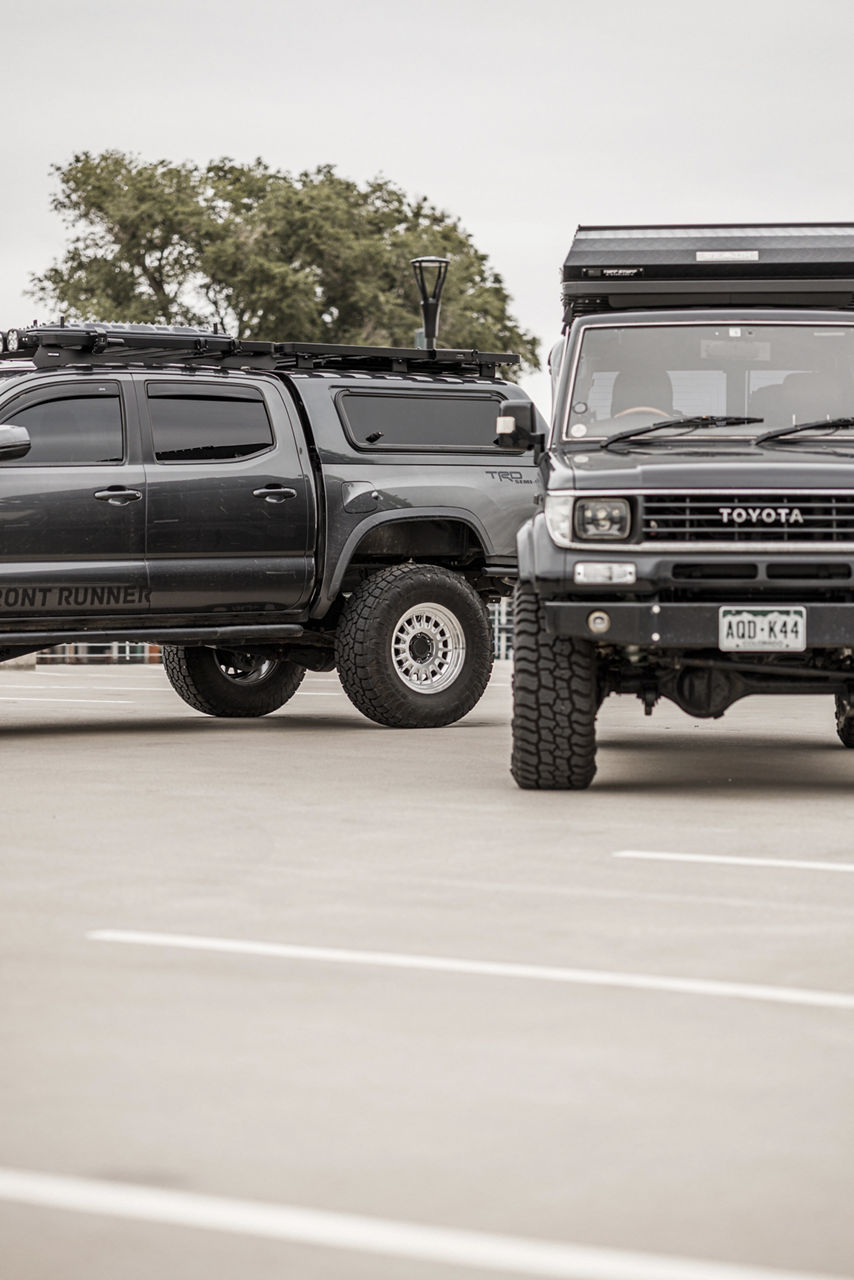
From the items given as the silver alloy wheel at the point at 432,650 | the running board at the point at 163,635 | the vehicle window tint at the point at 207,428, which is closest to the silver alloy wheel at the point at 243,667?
the running board at the point at 163,635

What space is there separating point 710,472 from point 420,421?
5.04 meters

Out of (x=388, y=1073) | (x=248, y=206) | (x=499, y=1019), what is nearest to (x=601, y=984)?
(x=499, y=1019)

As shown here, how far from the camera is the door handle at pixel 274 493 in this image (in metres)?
13.0

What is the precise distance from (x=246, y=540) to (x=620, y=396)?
3.53 metres

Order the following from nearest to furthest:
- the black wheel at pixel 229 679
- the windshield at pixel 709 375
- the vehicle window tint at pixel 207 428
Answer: the windshield at pixel 709 375 < the vehicle window tint at pixel 207 428 < the black wheel at pixel 229 679

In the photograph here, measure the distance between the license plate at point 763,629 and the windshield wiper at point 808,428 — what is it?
1103 millimetres

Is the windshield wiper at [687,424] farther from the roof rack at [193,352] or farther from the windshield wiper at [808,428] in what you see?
the roof rack at [193,352]

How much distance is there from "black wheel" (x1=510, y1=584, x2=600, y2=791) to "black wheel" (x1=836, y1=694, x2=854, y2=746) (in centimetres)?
320

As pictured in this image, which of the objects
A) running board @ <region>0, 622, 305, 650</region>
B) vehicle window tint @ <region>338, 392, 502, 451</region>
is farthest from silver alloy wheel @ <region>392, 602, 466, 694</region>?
vehicle window tint @ <region>338, 392, 502, 451</region>

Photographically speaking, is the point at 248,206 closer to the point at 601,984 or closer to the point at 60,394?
the point at 60,394

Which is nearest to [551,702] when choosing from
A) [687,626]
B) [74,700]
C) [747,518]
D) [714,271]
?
[687,626]

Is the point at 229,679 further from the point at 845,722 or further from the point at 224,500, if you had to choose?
the point at 845,722

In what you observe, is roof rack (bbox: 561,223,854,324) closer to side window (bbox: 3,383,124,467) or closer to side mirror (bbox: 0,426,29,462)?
side window (bbox: 3,383,124,467)

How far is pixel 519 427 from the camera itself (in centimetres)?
1033
